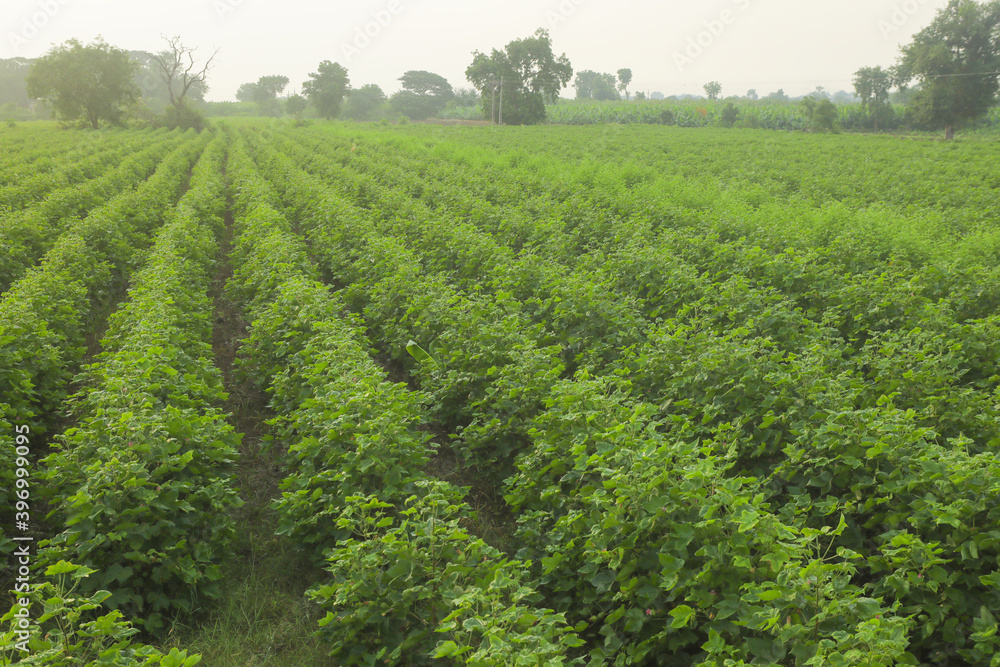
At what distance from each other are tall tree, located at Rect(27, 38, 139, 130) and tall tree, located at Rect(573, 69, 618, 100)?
112197 millimetres

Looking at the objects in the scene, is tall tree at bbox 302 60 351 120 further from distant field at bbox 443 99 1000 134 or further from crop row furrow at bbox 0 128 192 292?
crop row furrow at bbox 0 128 192 292

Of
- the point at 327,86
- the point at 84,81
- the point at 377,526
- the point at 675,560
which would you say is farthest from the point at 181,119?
the point at 675,560

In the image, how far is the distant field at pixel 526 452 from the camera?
3.30 metres

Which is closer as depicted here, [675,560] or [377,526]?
[675,560]

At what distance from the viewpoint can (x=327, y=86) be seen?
76500 mm

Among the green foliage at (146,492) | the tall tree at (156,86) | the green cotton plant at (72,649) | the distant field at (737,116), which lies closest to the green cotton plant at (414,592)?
the green cotton plant at (72,649)

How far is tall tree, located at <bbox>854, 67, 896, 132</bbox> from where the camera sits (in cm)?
5831

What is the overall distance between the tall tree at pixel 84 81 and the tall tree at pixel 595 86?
11220 cm

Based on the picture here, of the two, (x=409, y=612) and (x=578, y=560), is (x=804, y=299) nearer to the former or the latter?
(x=578, y=560)

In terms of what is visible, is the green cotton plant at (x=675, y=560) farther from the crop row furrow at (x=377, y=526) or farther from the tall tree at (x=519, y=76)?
the tall tree at (x=519, y=76)

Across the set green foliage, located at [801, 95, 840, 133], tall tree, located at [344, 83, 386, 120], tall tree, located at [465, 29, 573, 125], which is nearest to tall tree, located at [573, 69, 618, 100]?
tall tree, located at [344, 83, 386, 120]

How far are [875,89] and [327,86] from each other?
64.9 metres

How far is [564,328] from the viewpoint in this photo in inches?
294

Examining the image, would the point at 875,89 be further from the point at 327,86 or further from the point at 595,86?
the point at 595,86
